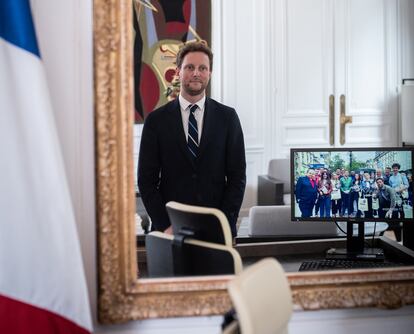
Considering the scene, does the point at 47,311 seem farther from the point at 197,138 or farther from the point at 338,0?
the point at 338,0

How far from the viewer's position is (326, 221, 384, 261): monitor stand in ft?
6.53

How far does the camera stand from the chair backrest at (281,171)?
1895 millimetres

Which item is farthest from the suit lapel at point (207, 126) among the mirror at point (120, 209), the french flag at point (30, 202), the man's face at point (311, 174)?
the french flag at point (30, 202)

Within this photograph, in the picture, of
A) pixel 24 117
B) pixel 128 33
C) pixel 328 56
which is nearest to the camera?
pixel 24 117

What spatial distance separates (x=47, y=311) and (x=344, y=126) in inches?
42.4

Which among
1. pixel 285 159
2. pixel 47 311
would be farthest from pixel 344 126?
pixel 47 311

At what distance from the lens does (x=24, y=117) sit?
1.58 meters

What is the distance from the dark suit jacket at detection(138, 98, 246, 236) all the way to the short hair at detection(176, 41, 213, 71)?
0.13 m

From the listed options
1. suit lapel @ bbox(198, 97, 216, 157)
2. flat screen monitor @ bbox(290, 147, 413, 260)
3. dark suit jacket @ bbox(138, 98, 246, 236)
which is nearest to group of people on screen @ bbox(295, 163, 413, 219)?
flat screen monitor @ bbox(290, 147, 413, 260)

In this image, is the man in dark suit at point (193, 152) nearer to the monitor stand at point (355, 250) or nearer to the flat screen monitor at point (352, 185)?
the flat screen monitor at point (352, 185)

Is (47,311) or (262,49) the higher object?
(262,49)

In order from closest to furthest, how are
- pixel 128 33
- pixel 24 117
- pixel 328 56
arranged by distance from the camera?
pixel 24 117 → pixel 128 33 → pixel 328 56

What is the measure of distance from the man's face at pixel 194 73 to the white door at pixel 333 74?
0.77ft

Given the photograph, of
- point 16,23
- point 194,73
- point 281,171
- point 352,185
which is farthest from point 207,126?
point 16,23
